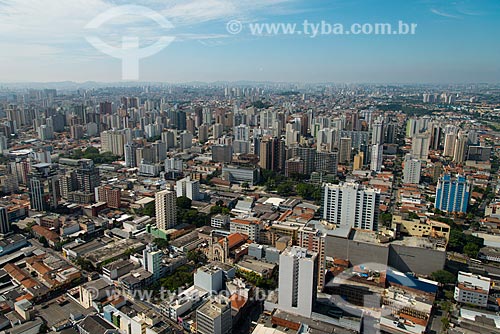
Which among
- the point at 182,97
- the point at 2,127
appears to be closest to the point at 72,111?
the point at 2,127

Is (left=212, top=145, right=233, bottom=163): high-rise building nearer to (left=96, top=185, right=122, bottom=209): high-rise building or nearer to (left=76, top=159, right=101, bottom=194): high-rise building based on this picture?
(left=76, top=159, right=101, bottom=194): high-rise building

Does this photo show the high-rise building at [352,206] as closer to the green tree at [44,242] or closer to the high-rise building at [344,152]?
the green tree at [44,242]

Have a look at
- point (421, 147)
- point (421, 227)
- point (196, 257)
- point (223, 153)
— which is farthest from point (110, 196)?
point (421, 147)

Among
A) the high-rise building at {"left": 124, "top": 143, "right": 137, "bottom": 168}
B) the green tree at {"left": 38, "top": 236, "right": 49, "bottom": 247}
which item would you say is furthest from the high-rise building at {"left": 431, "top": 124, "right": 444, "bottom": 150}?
the green tree at {"left": 38, "top": 236, "right": 49, "bottom": 247}

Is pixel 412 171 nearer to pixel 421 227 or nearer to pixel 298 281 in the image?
pixel 421 227

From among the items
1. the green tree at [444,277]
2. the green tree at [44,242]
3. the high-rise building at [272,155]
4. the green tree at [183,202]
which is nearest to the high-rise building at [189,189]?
the green tree at [183,202]

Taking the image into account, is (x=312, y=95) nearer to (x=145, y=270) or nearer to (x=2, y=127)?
(x=2, y=127)
